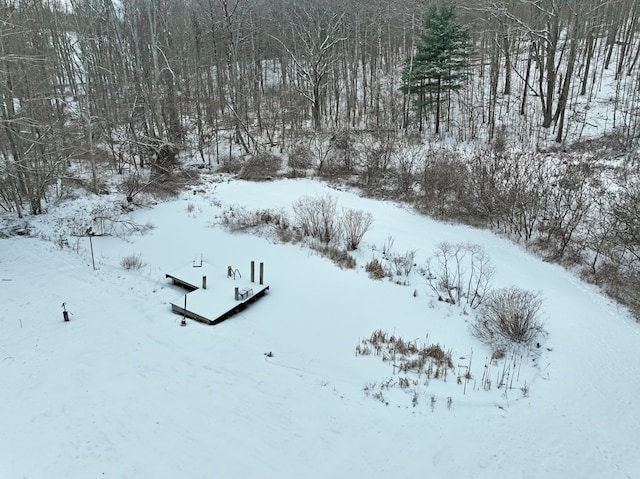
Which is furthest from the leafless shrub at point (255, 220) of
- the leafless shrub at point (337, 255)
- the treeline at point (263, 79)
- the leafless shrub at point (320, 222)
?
the treeline at point (263, 79)

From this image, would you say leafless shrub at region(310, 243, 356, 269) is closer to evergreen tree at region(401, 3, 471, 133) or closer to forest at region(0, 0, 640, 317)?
forest at region(0, 0, 640, 317)

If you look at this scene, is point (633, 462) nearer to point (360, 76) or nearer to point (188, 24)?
point (360, 76)

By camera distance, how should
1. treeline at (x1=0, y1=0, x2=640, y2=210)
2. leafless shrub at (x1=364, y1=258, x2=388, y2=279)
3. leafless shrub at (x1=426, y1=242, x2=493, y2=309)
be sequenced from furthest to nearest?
treeline at (x1=0, y1=0, x2=640, y2=210)
leafless shrub at (x1=364, y1=258, x2=388, y2=279)
leafless shrub at (x1=426, y1=242, x2=493, y2=309)

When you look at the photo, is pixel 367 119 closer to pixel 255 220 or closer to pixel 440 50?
pixel 440 50

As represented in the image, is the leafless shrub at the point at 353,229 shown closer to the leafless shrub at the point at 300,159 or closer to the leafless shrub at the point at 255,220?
the leafless shrub at the point at 255,220

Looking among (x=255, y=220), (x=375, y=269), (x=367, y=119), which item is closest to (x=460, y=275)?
(x=375, y=269)

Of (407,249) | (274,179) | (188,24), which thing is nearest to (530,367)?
(407,249)

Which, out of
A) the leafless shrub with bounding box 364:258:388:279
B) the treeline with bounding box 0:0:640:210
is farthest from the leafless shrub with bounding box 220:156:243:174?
the leafless shrub with bounding box 364:258:388:279
